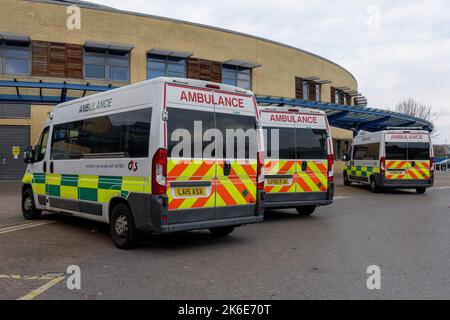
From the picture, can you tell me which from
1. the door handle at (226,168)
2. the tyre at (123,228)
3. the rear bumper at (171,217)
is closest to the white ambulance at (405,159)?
the rear bumper at (171,217)

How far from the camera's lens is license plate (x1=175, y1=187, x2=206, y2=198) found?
654 cm

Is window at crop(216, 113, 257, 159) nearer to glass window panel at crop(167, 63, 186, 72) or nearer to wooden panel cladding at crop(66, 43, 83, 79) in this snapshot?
wooden panel cladding at crop(66, 43, 83, 79)

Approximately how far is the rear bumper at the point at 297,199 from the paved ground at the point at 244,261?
429 millimetres

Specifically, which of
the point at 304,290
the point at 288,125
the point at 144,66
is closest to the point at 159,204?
the point at 304,290

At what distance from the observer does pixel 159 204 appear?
6.27 meters

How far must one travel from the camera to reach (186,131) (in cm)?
668

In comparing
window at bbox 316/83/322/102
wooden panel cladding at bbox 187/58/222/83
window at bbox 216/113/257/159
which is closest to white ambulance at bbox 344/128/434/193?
window at bbox 216/113/257/159

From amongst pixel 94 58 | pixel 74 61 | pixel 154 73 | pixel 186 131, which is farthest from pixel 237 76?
pixel 186 131

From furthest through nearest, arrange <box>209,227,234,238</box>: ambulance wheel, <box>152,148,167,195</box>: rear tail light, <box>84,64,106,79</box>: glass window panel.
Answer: <box>84,64,106,79</box>: glass window panel
<box>209,227,234,238</box>: ambulance wheel
<box>152,148,167,195</box>: rear tail light

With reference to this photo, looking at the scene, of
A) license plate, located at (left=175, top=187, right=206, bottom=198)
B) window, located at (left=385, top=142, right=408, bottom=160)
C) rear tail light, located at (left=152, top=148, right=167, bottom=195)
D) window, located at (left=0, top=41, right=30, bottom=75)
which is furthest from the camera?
window, located at (left=0, top=41, right=30, bottom=75)

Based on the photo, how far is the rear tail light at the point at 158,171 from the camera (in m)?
6.27

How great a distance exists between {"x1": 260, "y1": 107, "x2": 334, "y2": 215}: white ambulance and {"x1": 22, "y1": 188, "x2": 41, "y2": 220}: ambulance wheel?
506 centimetres

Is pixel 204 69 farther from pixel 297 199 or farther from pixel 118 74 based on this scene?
pixel 297 199
